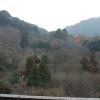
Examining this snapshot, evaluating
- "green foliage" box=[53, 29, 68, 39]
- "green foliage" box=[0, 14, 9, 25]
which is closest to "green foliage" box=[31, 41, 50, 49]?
"green foliage" box=[53, 29, 68, 39]

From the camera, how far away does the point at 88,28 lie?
79.3 m

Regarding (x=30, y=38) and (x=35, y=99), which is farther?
(x=30, y=38)

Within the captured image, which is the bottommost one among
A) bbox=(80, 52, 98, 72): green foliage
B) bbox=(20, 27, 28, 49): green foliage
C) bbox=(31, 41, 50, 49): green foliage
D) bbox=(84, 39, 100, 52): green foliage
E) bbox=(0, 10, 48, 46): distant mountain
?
bbox=(80, 52, 98, 72): green foliage

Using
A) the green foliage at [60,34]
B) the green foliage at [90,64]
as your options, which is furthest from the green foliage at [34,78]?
the green foliage at [60,34]

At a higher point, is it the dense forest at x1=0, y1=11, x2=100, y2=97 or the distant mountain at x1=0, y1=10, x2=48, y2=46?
the distant mountain at x1=0, y1=10, x2=48, y2=46

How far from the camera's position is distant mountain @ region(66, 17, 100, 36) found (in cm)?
7531

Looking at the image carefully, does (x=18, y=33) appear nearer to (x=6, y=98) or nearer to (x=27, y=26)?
(x=27, y=26)

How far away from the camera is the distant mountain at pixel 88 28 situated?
7531 cm

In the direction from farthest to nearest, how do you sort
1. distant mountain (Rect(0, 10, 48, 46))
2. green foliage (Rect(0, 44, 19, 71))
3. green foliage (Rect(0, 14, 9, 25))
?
green foliage (Rect(0, 14, 9, 25))
distant mountain (Rect(0, 10, 48, 46))
green foliage (Rect(0, 44, 19, 71))

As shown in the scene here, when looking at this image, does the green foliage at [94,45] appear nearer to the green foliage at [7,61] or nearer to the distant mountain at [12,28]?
the green foliage at [7,61]

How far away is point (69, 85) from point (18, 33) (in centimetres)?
2528

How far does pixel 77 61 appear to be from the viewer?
25828 mm

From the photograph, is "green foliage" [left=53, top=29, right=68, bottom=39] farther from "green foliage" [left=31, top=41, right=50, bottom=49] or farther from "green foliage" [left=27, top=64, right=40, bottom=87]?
"green foliage" [left=27, top=64, right=40, bottom=87]

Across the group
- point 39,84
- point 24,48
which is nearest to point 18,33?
point 24,48
